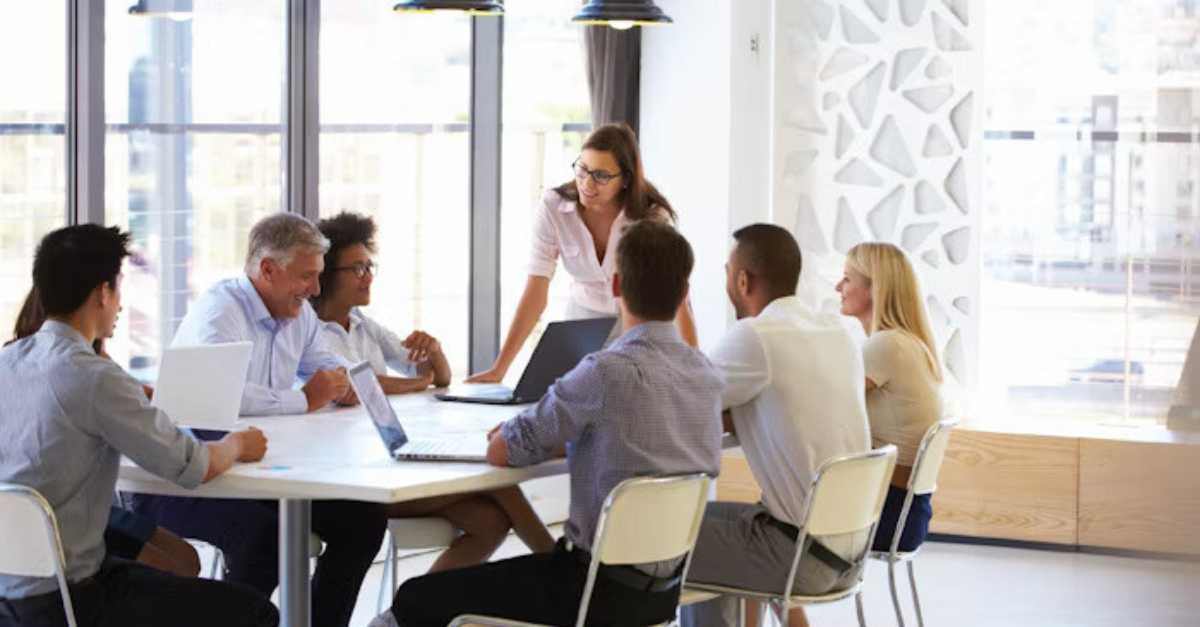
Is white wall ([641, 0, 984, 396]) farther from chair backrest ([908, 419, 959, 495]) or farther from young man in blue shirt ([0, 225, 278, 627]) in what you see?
young man in blue shirt ([0, 225, 278, 627])

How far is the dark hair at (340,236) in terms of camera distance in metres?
4.82

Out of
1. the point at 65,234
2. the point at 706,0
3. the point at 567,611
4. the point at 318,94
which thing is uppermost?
the point at 706,0

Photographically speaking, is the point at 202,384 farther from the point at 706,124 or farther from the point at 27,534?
the point at 706,124

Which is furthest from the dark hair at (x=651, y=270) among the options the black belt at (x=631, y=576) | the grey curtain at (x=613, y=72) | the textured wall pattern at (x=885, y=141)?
the textured wall pattern at (x=885, y=141)

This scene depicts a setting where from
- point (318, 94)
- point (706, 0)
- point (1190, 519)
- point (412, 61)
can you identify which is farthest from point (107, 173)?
point (1190, 519)

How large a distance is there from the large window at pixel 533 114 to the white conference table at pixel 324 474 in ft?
8.92

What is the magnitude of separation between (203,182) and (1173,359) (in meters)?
3.79

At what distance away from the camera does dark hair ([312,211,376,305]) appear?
482 centimetres

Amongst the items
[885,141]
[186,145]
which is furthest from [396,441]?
[885,141]

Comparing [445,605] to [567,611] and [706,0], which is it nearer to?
Answer: [567,611]

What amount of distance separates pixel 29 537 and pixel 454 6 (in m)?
1.71

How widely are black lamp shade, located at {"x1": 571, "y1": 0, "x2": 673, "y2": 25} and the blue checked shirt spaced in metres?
1.39

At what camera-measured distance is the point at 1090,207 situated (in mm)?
7047

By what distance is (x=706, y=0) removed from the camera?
6938 millimetres
